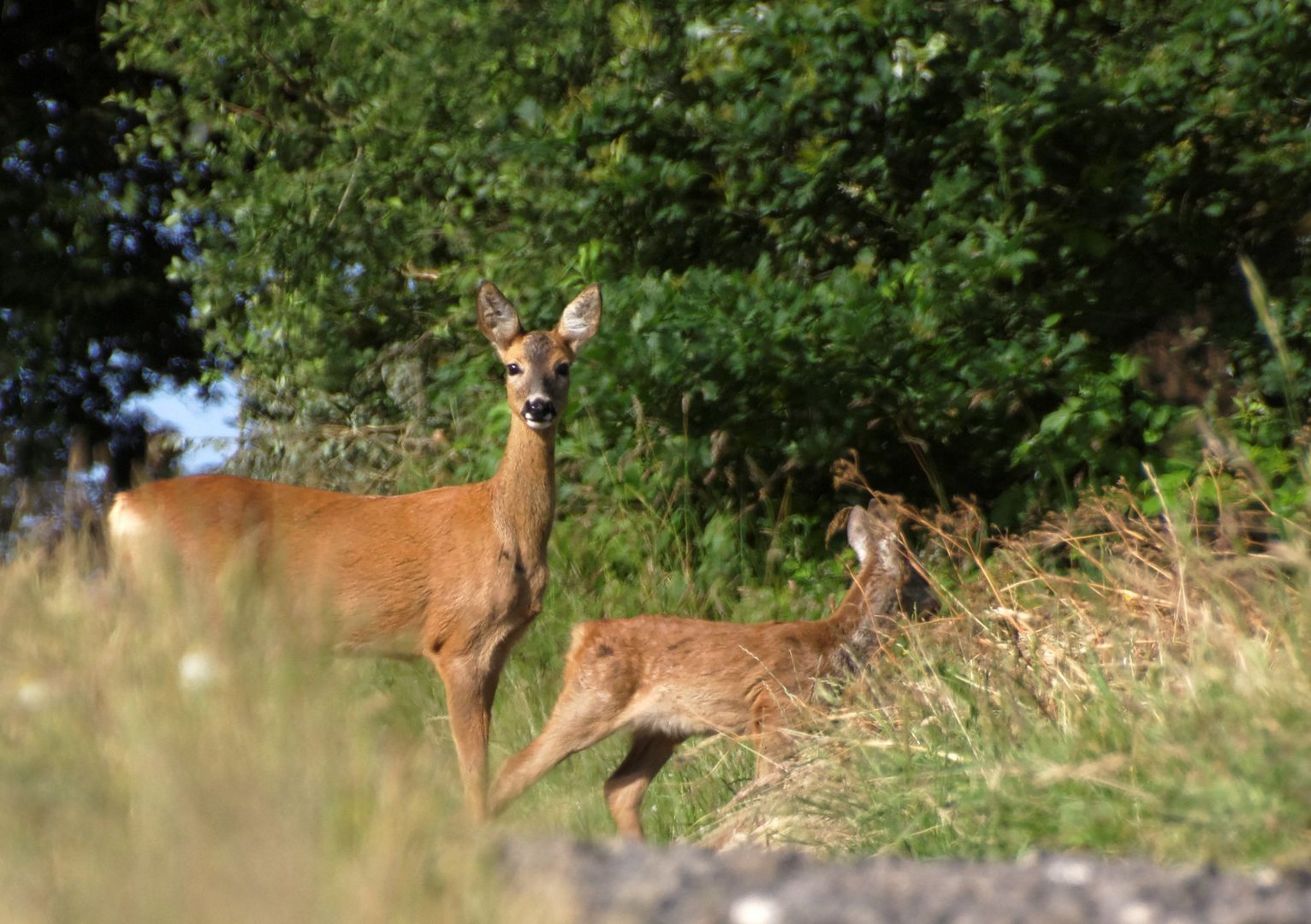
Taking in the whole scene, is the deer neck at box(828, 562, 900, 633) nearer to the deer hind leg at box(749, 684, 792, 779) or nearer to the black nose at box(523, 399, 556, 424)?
the deer hind leg at box(749, 684, 792, 779)

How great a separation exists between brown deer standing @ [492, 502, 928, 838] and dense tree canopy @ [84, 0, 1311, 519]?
7.58ft

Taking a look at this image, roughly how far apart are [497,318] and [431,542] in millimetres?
1045

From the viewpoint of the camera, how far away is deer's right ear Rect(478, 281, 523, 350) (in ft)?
25.4

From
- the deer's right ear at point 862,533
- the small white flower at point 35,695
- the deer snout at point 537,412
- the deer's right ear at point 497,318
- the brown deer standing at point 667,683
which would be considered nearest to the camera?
the small white flower at point 35,695

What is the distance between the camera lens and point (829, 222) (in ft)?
32.9

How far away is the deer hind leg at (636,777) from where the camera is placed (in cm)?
643

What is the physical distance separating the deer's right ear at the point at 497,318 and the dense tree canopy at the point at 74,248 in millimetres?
7400

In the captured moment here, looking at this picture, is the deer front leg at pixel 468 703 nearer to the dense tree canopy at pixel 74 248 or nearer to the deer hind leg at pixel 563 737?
the deer hind leg at pixel 563 737

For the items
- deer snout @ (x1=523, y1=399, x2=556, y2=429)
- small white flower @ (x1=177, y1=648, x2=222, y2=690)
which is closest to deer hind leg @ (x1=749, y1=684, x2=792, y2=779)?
deer snout @ (x1=523, y1=399, x2=556, y2=429)

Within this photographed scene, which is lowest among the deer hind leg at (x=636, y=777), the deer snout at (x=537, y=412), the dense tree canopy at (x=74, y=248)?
the deer hind leg at (x=636, y=777)

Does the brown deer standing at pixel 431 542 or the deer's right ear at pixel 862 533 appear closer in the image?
the deer's right ear at pixel 862 533

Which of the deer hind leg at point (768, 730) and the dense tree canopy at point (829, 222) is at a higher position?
the dense tree canopy at point (829, 222)

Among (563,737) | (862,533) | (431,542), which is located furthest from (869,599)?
(431,542)

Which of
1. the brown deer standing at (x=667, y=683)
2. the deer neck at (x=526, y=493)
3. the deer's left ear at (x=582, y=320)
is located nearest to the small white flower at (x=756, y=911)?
the brown deer standing at (x=667, y=683)
